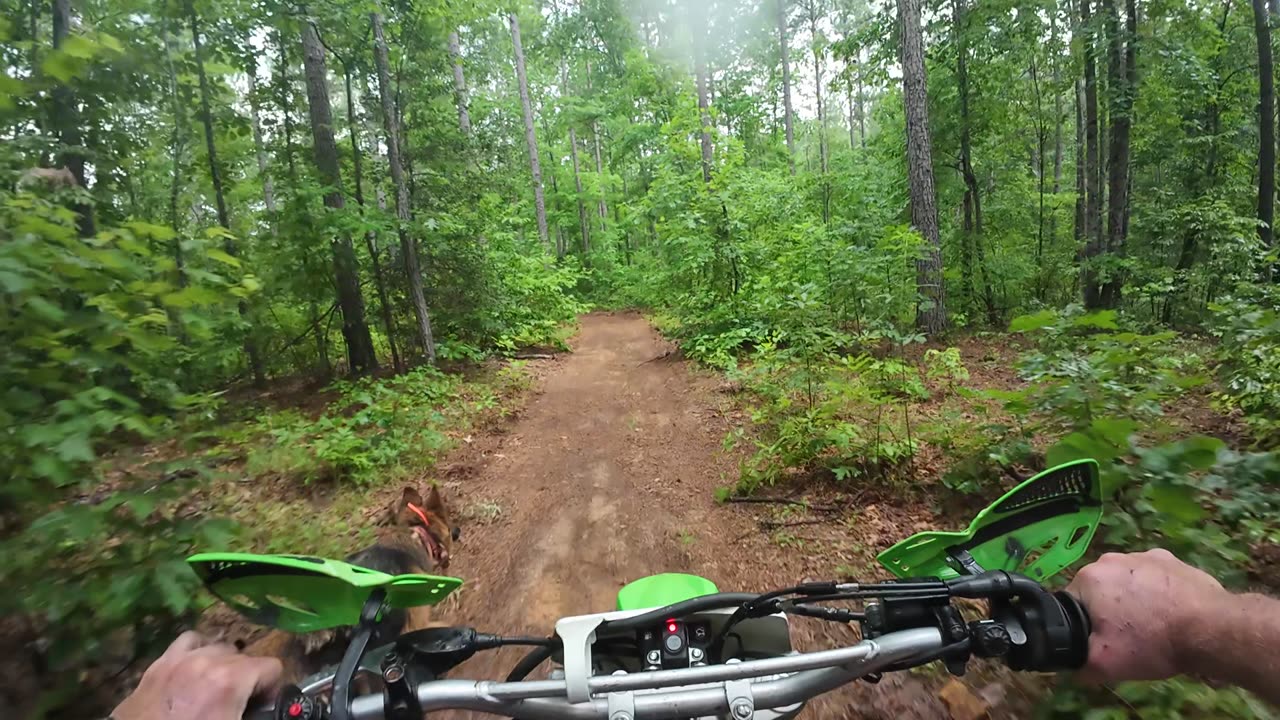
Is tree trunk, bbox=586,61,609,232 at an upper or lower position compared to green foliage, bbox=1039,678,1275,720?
→ upper

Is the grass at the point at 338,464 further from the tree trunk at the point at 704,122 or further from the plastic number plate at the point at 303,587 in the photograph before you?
the tree trunk at the point at 704,122

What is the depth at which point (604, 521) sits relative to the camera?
192 inches

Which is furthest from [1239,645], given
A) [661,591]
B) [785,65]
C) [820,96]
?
[820,96]

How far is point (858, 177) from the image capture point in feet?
57.2

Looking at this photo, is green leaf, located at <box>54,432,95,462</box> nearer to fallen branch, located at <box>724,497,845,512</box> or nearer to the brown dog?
the brown dog

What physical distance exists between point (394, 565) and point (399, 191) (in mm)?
8408

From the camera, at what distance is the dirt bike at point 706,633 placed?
1.08 metres

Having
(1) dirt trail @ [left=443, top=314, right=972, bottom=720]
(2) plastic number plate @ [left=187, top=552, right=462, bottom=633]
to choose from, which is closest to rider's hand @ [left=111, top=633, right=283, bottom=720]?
(2) plastic number plate @ [left=187, top=552, right=462, bottom=633]

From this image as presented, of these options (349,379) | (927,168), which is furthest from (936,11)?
(349,379)

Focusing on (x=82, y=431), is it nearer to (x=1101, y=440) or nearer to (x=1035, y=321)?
(x=1101, y=440)

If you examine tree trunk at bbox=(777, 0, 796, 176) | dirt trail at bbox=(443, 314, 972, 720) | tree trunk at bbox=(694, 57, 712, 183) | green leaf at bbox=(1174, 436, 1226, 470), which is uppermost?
tree trunk at bbox=(777, 0, 796, 176)

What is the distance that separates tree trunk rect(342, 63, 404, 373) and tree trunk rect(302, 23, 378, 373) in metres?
0.30

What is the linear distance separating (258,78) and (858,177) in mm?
16061

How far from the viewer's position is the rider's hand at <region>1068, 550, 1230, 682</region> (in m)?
1.05
